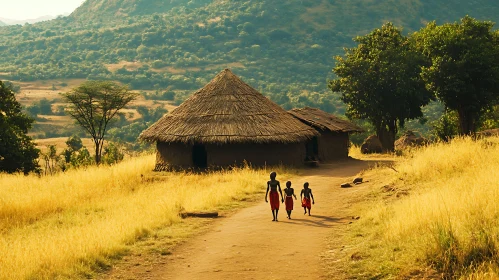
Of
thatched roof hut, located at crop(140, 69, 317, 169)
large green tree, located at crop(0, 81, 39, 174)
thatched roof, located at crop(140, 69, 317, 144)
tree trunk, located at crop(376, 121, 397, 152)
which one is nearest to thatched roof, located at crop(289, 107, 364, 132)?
thatched roof, located at crop(140, 69, 317, 144)

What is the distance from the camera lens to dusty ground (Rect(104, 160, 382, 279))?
9.39m

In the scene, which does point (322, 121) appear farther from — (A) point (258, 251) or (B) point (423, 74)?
(A) point (258, 251)

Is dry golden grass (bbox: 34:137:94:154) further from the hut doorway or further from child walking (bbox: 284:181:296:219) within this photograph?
child walking (bbox: 284:181:296:219)

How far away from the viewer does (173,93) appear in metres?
137

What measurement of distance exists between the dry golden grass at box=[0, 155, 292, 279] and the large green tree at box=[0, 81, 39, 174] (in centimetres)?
465

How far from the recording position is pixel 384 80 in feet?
114

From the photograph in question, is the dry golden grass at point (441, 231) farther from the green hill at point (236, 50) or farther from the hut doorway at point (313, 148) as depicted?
the green hill at point (236, 50)

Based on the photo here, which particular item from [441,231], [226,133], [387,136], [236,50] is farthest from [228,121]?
[236,50]

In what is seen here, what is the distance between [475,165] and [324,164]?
1537cm

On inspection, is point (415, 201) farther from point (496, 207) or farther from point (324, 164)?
point (324, 164)

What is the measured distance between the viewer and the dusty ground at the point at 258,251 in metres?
9.39

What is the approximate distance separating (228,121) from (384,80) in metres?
11.4

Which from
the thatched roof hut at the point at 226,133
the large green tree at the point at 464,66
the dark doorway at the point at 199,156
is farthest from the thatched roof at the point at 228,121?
the large green tree at the point at 464,66

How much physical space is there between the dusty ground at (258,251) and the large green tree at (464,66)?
55.3 ft
